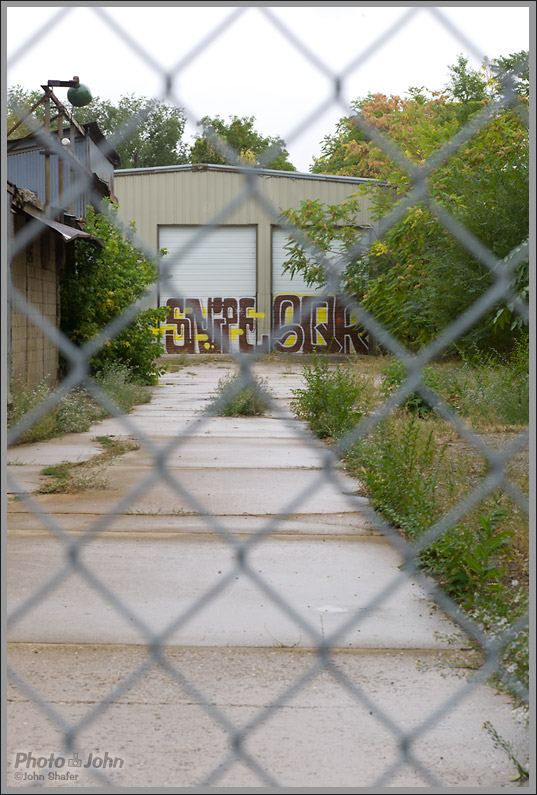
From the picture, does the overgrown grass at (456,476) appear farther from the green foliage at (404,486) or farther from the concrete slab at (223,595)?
the concrete slab at (223,595)

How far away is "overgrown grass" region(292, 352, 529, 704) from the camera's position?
8.45ft

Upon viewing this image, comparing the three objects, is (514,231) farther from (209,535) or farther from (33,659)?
(33,659)

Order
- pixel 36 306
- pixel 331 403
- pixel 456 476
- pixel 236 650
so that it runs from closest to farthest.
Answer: pixel 236 650 → pixel 456 476 → pixel 331 403 → pixel 36 306

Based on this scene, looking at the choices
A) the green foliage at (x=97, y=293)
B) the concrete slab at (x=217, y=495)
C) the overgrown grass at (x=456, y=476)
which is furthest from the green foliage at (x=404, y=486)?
the green foliage at (x=97, y=293)

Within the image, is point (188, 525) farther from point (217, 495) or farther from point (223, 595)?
point (223, 595)

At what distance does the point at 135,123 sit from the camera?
0.65 meters

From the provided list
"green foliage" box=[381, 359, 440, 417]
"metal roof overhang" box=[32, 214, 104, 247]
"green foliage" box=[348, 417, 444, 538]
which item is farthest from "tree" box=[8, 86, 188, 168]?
"green foliage" box=[381, 359, 440, 417]

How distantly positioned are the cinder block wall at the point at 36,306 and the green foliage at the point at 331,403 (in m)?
2.28

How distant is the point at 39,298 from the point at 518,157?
4.57m

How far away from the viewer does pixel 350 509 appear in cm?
430

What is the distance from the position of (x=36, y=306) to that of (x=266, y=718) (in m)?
6.67

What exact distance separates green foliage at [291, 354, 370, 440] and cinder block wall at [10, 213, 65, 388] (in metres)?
2.28

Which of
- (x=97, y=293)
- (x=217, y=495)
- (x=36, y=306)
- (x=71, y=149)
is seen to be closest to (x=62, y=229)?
(x=71, y=149)

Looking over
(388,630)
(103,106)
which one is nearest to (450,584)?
(388,630)
